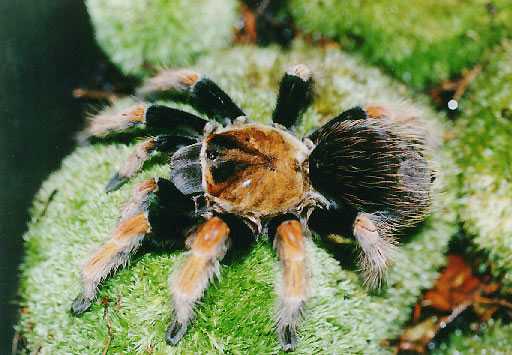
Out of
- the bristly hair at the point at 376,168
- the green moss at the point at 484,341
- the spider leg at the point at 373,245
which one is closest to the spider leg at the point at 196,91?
the bristly hair at the point at 376,168

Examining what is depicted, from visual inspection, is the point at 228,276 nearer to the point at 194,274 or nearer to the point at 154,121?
the point at 194,274

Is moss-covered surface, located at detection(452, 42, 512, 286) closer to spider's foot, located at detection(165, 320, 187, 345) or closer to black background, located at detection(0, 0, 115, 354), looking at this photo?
spider's foot, located at detection(165, 320, 187, 345)

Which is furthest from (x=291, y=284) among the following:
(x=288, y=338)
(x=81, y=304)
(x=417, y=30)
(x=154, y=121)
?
(x=417, y=30)

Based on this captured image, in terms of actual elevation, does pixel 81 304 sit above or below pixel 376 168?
below

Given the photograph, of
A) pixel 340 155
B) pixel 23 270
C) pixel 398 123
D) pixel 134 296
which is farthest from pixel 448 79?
pixel 23 270

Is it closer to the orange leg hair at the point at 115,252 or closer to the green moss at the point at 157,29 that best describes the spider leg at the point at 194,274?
the orange leg hair at the point at 115,252

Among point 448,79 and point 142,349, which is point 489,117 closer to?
point 448,79
